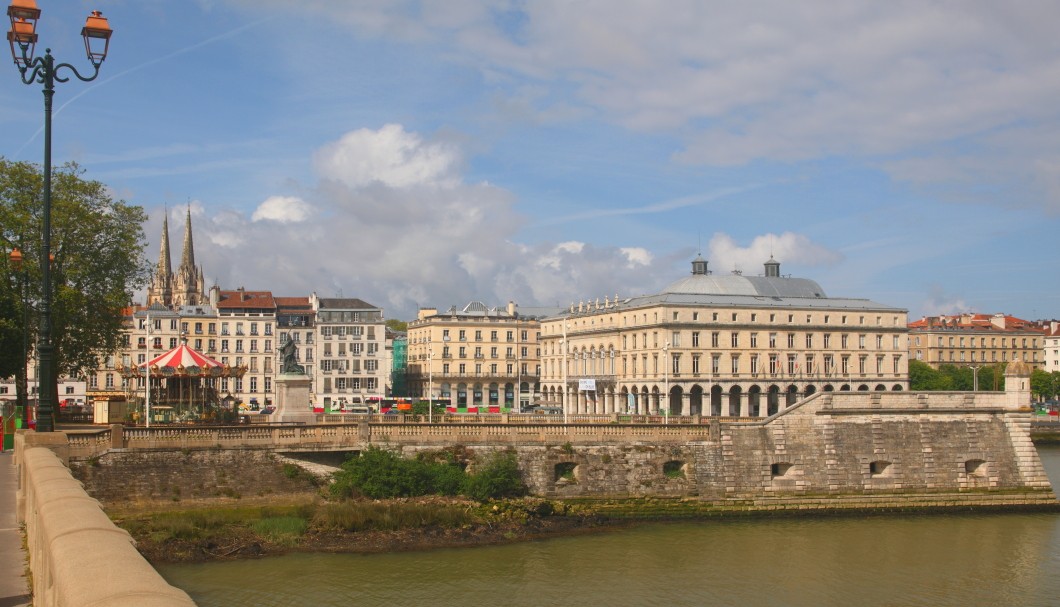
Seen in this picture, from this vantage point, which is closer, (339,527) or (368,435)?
(339,527)

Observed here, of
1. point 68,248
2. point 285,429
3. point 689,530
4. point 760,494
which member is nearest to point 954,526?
point 760,494

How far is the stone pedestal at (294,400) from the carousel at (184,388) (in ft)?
12.0

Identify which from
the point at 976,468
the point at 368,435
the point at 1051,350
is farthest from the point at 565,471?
the point at 1051,350

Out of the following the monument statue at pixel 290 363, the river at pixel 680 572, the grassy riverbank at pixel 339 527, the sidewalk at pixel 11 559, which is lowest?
the river at pixel 680 572

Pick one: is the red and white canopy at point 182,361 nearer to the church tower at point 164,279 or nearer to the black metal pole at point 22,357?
the black metal pole at point 22,357

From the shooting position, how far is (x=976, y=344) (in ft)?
472

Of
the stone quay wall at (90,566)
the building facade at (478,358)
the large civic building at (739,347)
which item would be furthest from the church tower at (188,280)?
the stone quay wall at (90,566)

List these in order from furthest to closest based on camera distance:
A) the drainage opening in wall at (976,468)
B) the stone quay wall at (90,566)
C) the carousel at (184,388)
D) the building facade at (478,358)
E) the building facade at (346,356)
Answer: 1. the building facade at (478,358)
2. the building facade at (346,356)
3. the drainage opening in wall at (976,468)
4. the carousel at (184,388)
5. the stone quay wall at (90,566)

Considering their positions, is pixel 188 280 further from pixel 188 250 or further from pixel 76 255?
pixel 76 255

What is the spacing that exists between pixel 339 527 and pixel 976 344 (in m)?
129

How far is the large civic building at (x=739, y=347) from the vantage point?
96.8 meters

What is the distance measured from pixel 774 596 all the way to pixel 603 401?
76.7m

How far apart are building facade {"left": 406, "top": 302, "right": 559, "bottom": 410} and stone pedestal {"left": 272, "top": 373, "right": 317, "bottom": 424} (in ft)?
230

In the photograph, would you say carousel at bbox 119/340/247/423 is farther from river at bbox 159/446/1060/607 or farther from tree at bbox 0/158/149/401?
river at bbox 159/446/1060/607
